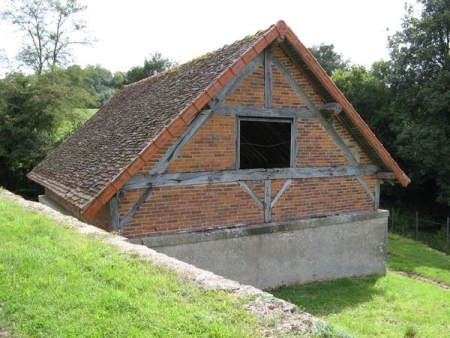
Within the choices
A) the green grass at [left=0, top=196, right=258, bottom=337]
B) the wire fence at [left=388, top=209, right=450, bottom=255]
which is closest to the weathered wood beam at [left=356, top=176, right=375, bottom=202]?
the green grass at [left=0, top=196, right=258, bottom=337]

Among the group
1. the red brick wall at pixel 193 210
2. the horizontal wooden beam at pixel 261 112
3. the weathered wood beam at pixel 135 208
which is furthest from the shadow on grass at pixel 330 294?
the horizontal wooden beam at pixel 261 112

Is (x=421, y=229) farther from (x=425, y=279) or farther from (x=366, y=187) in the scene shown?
(x=366, y=187)

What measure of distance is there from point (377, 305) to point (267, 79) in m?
5.19

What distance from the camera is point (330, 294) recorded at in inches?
348

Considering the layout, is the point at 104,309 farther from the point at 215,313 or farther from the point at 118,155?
the point at 118,155

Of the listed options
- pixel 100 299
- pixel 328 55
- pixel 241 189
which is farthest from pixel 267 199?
pixel 328 55

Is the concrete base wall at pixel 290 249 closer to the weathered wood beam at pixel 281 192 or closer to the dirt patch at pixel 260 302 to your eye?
the weathered wood beam at pixel 281 192

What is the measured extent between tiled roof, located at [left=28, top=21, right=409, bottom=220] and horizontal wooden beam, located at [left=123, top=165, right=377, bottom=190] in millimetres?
465

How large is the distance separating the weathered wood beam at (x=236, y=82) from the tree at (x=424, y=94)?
49.5ft

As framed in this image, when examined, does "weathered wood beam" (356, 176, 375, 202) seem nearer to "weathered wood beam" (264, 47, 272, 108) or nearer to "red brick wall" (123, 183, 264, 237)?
"red brick wall" (123, 183, 264, 237)

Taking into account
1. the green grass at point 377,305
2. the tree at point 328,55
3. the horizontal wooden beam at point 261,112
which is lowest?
the green grass at point 377,305

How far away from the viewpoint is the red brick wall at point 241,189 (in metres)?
7.62

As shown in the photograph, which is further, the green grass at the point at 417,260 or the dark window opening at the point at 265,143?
the green grass at the point at 417,260

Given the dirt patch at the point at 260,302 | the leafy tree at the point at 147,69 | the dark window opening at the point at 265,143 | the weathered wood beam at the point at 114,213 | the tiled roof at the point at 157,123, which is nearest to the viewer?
the dirt patch at the point at 260,302
